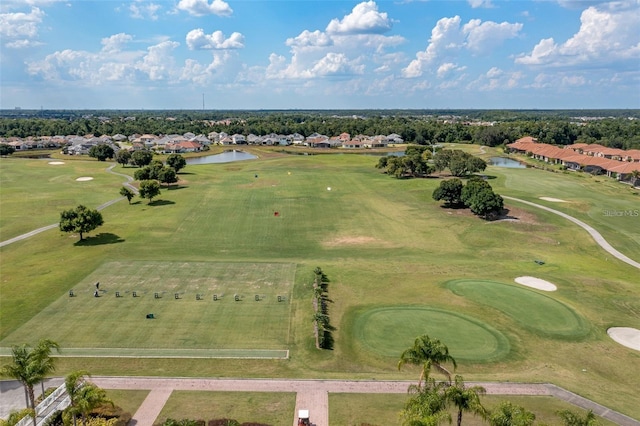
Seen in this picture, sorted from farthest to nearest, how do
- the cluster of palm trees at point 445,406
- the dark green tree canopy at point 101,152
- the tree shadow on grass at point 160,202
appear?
the dark green tree canopy at point 101,152
the tree shadow on grass at point 160,202
the cluster of palm trees at point 445,406

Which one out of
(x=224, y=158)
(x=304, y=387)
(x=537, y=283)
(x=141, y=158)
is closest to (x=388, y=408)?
(x=304, y=387)

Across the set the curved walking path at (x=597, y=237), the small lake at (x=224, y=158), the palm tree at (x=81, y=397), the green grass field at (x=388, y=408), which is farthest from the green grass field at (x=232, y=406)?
the small lake at (x=224, y=158)

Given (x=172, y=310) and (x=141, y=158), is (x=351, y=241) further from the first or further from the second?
(x=141, y=158)

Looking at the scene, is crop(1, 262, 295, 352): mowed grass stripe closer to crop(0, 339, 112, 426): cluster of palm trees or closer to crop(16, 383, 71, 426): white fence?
crop(16, 383, 71, 426): white fence

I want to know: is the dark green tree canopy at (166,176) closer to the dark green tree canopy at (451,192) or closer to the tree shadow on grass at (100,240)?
the tree shadow on grass at (100,240)

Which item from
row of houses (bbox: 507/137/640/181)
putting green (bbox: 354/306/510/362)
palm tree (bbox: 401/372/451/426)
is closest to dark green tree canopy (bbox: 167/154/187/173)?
putting green (bbox: 354/306/510/362)
